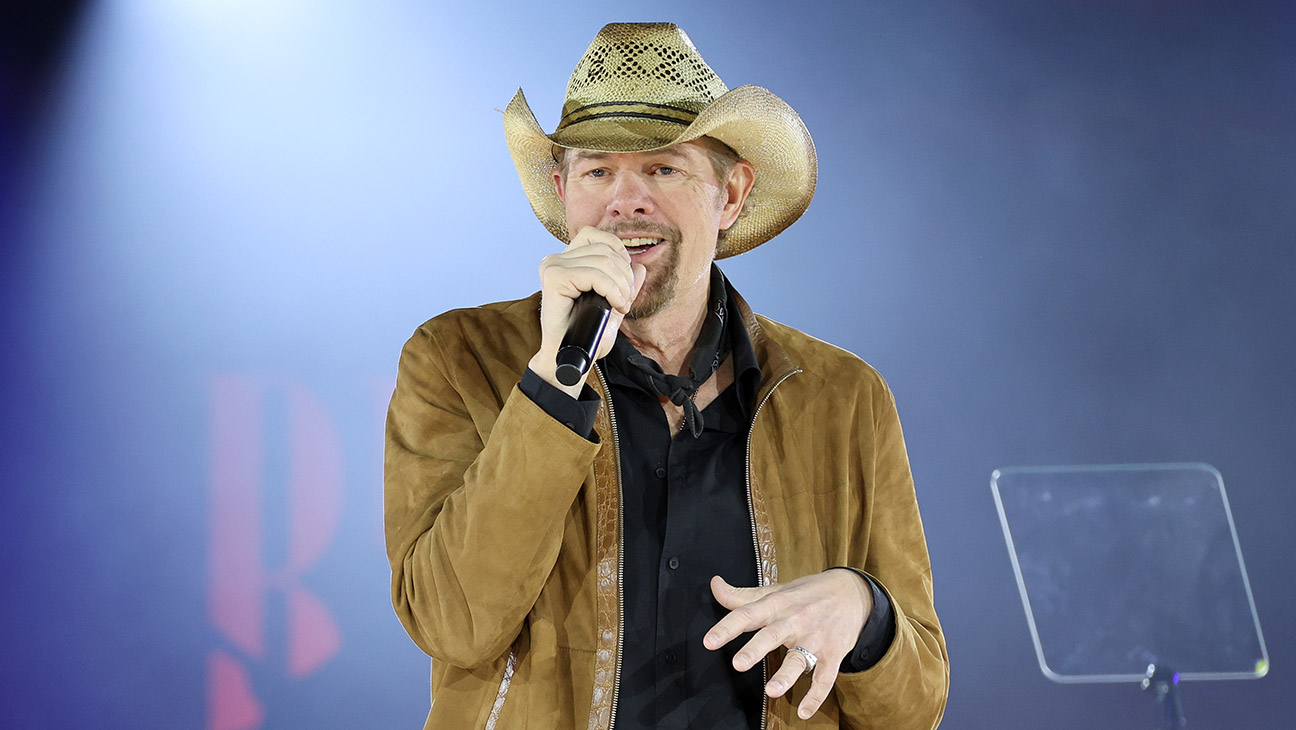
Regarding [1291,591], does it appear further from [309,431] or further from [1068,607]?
[309,431]

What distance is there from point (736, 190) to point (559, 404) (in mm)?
686

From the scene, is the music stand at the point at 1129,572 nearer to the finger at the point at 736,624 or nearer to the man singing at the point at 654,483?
the man singing at the point at 654,483

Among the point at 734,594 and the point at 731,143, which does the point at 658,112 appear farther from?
the point at 734,594

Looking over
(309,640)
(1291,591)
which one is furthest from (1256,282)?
(309,640)

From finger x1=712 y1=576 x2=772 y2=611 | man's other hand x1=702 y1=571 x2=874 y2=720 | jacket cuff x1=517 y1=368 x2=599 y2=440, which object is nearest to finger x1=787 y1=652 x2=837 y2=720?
man's other hand x1=702 y1=571 x2=874 y2=720

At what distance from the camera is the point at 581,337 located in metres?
1.25

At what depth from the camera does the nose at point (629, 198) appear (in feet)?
5.17

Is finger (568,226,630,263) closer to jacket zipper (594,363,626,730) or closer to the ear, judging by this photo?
jacket zipper (594,363,626,730)

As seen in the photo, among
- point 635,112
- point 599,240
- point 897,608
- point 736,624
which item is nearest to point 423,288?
point 635,112

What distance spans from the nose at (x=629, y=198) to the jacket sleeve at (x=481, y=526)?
0.35 metres

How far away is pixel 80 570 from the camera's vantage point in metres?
3.29

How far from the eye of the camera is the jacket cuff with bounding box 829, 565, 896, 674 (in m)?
1.38

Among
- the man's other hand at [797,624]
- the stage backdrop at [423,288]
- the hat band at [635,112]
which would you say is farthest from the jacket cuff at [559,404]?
the stage backdrop at [423,288]

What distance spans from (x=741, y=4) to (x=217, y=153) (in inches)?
61.5
